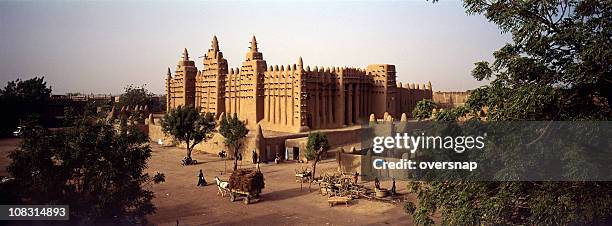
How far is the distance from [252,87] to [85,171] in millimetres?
28571

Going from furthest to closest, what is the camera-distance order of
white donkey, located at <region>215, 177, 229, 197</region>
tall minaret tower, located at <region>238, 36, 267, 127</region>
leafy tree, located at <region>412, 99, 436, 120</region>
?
tall minaret tower, located at <region>238, 36, 267, 127</region> < white donkey, located at <region>215, 177, 229, 197</region> < leafy tree, located at <region>412, 99, 436, 120</region>

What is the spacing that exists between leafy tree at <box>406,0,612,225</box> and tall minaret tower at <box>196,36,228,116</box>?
3800 centimetres

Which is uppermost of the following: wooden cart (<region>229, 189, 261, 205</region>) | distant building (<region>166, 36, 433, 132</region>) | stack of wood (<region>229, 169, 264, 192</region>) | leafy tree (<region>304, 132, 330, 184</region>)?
distant building (<region>166, 36, 433, 132</region>)

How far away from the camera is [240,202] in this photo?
67.3 feet

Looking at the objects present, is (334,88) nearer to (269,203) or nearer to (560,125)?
(269,203)

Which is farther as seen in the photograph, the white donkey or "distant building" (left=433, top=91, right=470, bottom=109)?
"distant building" (left=433, top=91, right=470, bottom=109)

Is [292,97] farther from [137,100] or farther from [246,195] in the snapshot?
[137,100]

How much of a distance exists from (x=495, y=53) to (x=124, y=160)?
418 inches

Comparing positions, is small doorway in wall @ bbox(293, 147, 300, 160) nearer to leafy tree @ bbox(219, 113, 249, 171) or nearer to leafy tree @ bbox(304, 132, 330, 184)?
leafy tree @ bbox(219, 113, 249, 171)

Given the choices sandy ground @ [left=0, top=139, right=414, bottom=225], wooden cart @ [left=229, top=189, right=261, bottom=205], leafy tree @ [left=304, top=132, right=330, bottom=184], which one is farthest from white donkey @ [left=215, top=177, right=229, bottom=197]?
leafy tree @ [left=304, top=132, right=330, bottom=184]

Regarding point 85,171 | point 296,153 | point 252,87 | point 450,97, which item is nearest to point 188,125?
point 296,153

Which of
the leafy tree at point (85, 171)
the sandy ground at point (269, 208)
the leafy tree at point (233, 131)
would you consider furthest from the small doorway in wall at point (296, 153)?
the leafy tree at point (85, 171)

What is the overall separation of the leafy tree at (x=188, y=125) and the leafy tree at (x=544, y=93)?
24.7 metres

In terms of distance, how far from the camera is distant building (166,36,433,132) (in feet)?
127
